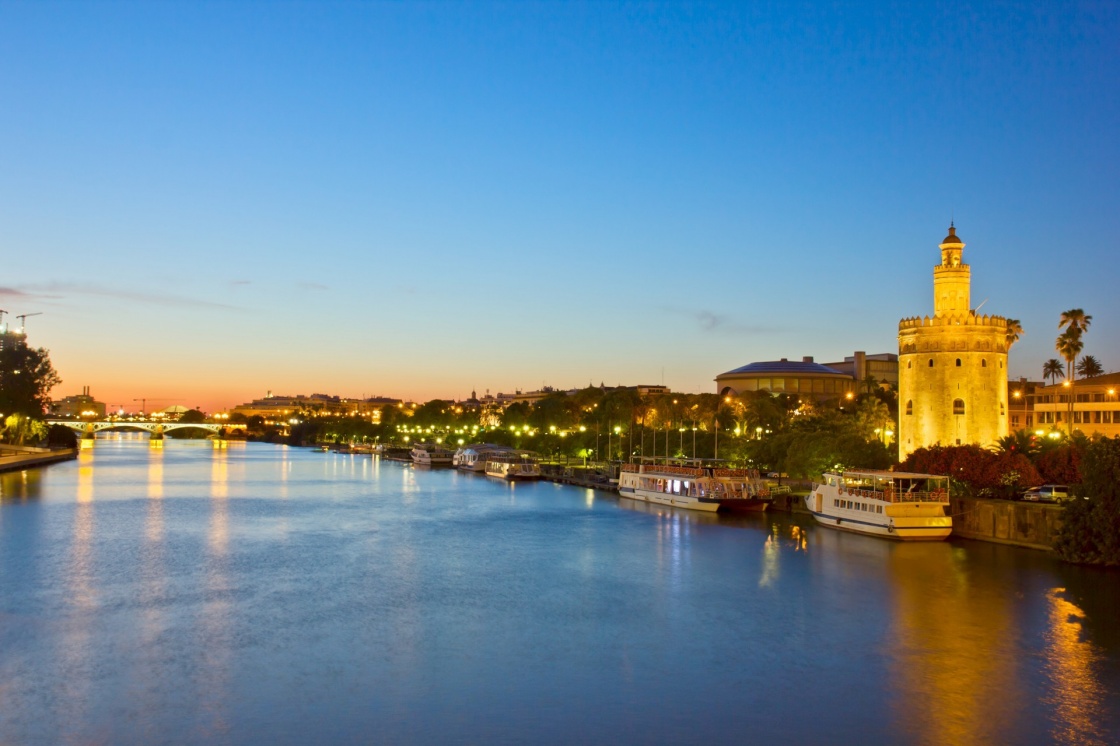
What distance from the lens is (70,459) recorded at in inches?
4943

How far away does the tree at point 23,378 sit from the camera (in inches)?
3716

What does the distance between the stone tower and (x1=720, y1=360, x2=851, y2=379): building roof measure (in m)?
98.6

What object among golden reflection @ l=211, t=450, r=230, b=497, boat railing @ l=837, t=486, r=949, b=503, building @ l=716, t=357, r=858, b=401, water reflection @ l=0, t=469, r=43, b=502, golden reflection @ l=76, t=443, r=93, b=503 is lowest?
golden reflection @ l=211, t=450, r=230, b=497

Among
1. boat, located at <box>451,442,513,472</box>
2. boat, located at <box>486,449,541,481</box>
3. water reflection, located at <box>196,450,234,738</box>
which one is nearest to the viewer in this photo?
water reflection, located at <box>196,450,234,738</box>

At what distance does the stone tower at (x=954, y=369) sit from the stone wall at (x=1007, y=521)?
11.0 meters

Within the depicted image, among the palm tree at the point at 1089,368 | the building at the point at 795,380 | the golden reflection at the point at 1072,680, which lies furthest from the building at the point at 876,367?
the golden reflection at the point at 1072,680

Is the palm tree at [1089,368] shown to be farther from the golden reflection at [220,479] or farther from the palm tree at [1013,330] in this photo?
the golden reflection at [220,479]

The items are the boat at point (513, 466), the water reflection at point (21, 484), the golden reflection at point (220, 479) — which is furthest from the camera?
the boat at point (513, 466)

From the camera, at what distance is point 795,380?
15450 centimetres

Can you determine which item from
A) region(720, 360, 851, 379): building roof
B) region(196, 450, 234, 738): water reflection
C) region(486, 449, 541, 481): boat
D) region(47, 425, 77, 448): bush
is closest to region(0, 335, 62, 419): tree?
region(47, 425, 77, 448): bush

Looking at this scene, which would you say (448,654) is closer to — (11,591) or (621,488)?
(11,591)

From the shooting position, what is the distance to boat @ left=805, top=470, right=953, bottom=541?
43750 mm

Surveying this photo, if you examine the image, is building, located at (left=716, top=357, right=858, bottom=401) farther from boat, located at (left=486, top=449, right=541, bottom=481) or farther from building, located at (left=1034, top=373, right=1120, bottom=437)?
building, located at (left=1034, top=373, right=1120, bottom=437)

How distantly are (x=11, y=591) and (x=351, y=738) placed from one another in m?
19.6
